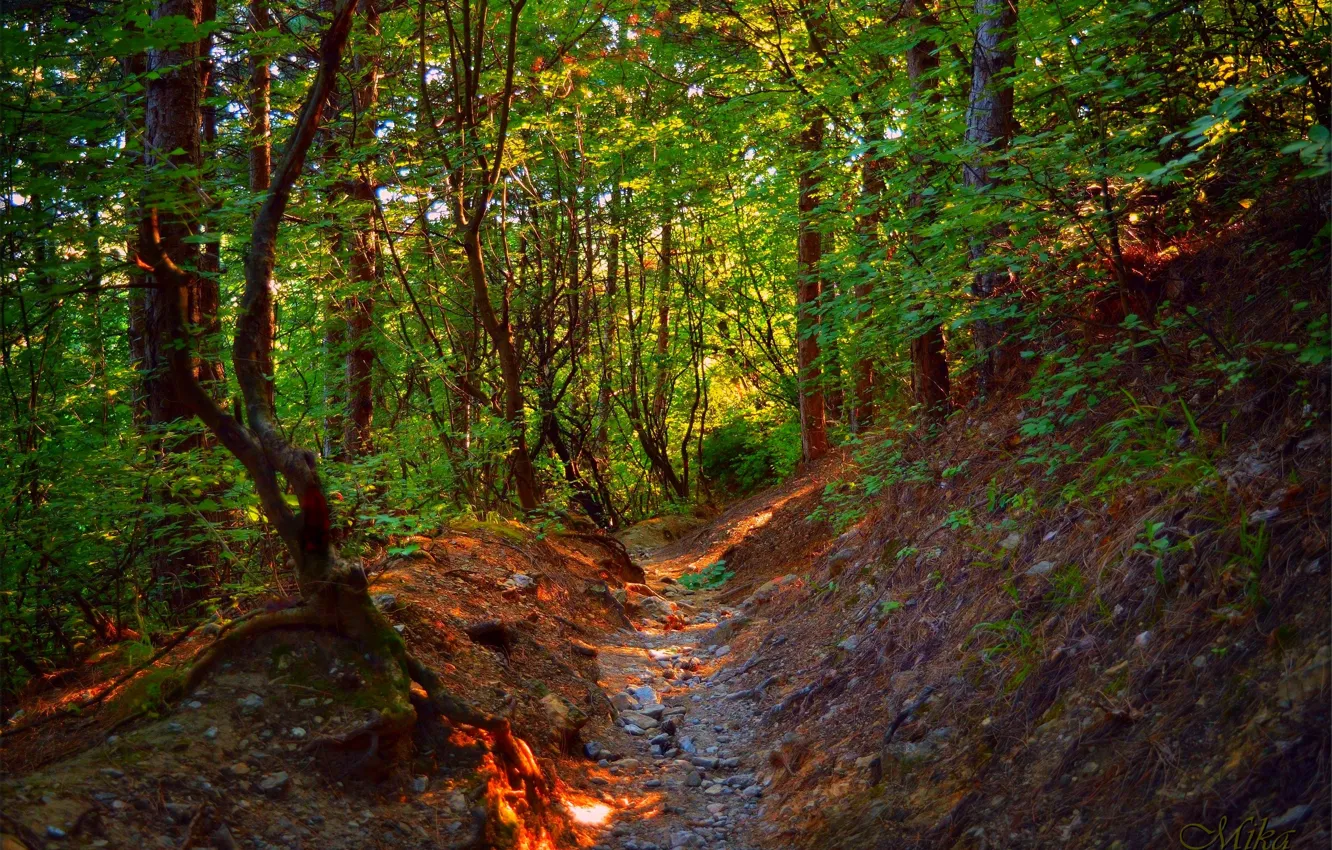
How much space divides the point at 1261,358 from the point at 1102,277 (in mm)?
1664

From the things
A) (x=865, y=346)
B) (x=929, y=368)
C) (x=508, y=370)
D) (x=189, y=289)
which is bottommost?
(x=929, y=368)

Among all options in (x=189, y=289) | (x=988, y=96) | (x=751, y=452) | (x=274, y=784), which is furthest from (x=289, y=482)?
(x=751, y=452)

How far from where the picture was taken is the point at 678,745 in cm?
598

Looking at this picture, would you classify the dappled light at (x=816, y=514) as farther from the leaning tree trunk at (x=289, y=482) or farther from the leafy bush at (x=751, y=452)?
the leafy bush at (x=751, y=452)

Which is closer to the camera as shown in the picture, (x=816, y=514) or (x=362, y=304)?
(x=816, y=514)

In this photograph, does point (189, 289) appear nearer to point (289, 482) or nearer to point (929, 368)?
point (289, 482)

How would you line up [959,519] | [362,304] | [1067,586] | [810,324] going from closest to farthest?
1. [1067,586]
2. [959,519]
3. [362,304]
4. [810,324]

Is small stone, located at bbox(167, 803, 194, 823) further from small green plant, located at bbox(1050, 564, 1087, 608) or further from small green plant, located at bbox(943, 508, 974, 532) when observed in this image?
small green plant, located at bbox(943, 508, 974, 532)

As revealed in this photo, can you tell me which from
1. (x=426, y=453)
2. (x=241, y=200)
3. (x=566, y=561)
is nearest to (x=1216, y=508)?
(x=241, y=200)

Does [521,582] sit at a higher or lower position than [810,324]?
lower

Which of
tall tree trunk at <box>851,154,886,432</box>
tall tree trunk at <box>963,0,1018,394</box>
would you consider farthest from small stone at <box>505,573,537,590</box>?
tall tree trunk at <box>963,0,1018,394</box>

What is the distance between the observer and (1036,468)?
566 centimetres

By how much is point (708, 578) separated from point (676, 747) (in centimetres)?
609

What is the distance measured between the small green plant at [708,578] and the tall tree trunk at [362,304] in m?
4.61
